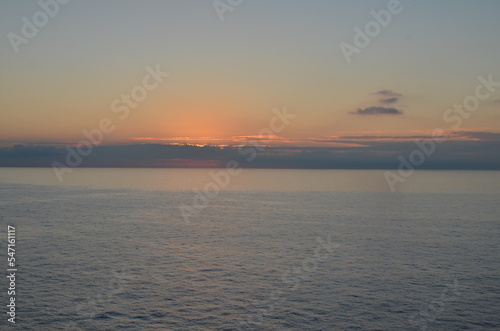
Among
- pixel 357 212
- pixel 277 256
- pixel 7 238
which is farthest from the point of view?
pixel 357 212

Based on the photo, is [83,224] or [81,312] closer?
[81,312]

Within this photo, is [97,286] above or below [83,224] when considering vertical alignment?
below

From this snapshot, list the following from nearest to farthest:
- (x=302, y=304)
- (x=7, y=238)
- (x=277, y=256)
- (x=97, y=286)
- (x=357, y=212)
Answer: (x=302, y=304) < (x=97, y=286) < (x=277, y=256) < (x=7, y=238) < (x=357, y=212)

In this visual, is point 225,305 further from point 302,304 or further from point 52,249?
point 52,249

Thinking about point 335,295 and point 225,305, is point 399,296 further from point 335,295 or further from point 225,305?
point 225,305

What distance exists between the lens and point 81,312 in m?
36.5

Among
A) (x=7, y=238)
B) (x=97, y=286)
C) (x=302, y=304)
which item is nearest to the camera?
(x=302, y=304)

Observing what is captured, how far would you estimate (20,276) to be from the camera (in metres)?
45.7

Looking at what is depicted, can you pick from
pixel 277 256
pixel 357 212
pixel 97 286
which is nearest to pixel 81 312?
pixel 97 286

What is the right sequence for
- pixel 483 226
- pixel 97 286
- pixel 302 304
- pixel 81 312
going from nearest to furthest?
pixel 81 312 < pixel 302 304 < pixel 97 286 < pixel 483 226

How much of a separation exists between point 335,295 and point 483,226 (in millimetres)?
60572

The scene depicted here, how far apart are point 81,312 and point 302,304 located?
20.1 meters

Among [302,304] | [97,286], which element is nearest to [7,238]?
[97,286]

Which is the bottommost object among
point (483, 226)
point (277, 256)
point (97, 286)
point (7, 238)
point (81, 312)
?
point (81, 312)
